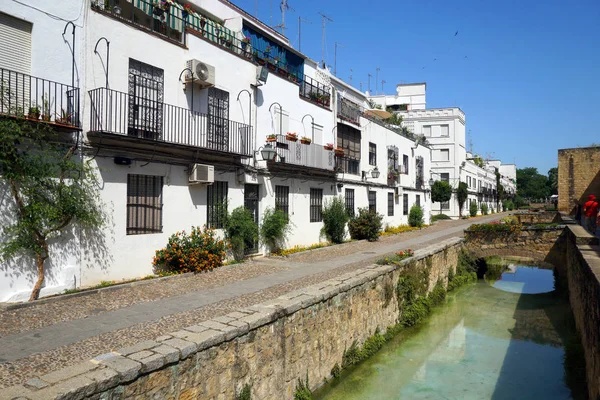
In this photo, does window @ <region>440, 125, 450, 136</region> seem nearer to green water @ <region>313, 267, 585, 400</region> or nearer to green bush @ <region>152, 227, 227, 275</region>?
green water @ <region>313, 267, 585, 400</region>

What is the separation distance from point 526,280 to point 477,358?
13.0 metres

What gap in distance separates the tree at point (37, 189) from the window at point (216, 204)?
3.94 meters

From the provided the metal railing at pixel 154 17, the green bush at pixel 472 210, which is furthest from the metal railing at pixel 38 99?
the green bush at pixel 472 210

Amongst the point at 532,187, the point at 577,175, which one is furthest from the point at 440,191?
the point at 532,187

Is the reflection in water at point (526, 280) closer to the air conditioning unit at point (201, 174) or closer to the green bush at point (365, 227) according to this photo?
the green bush at point (365, 227)

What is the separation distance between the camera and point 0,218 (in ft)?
23.6

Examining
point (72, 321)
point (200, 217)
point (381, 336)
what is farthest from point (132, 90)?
point (381, 336)

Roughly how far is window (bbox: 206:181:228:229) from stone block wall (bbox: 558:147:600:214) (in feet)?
80.4

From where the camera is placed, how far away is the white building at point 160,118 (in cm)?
807

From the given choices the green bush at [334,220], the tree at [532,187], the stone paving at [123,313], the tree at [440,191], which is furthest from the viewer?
the tree at [532,187]

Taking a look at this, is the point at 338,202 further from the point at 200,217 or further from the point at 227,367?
the point at 227,367

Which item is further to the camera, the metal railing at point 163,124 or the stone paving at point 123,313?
the metal railing at point 163,124

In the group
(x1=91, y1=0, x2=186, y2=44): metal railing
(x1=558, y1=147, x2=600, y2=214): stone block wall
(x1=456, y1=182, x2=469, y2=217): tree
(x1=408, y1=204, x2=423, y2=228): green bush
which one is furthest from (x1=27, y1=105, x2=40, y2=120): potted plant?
(x1=456, y1=182, x2=469, y2=217): tree

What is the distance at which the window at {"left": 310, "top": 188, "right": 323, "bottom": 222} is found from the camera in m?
16.9
